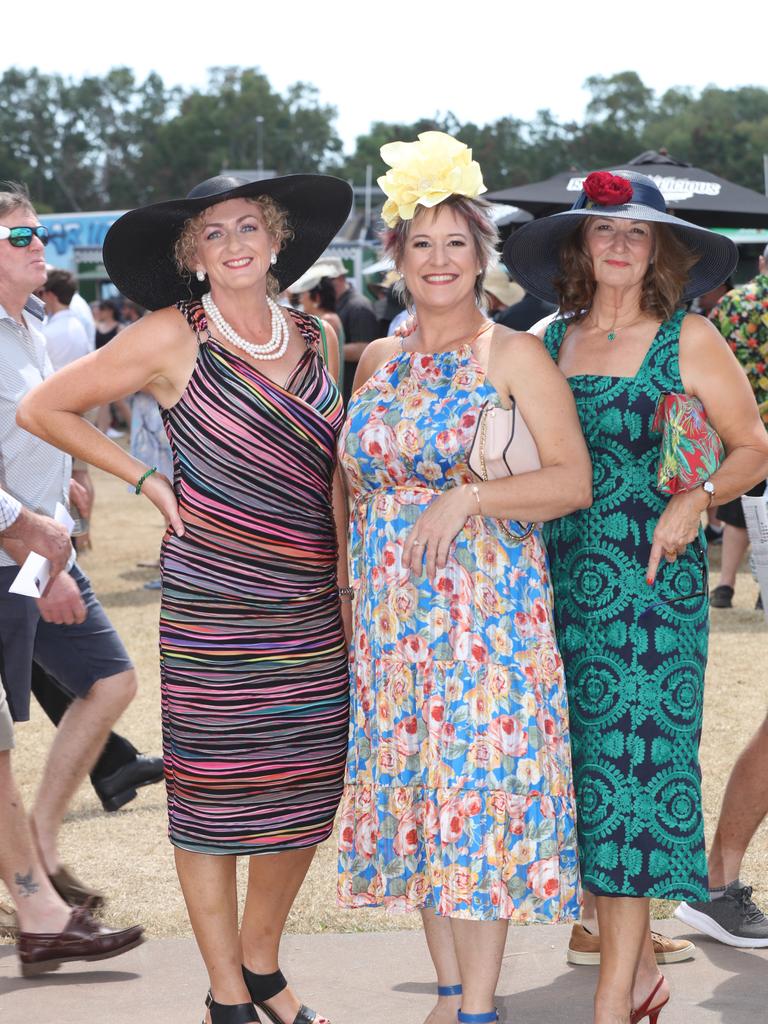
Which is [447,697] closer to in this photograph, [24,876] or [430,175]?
[430,175]

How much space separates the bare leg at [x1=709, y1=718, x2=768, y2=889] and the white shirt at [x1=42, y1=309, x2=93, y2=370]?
20.3 ft

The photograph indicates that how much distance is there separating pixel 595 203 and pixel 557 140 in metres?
114

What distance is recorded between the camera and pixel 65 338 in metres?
9.05

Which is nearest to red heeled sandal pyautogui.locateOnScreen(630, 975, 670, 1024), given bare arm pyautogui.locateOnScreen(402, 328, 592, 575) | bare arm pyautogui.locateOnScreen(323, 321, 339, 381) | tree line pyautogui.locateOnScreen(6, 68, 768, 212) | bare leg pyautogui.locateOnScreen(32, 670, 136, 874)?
bare arm pyautogui.locateOnScreen(402, 328, 592, 575)

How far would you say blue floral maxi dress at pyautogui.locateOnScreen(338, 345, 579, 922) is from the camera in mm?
2914

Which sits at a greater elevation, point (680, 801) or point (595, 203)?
point (595, 203)

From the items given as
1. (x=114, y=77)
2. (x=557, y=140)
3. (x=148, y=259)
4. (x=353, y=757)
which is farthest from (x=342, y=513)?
(x=114, y=77)

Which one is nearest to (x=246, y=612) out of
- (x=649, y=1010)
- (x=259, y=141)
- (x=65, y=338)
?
(x=649, y=1010)

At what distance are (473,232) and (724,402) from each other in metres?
0.71

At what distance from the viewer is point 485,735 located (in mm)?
2916

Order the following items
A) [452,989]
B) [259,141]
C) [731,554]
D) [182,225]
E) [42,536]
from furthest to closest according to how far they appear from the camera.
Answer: [259,141], [731,554], [42,536], [182,225], [452,989]

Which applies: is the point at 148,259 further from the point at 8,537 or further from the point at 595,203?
the point at 595,203

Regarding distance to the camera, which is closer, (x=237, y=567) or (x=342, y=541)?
(x=237, y=567)

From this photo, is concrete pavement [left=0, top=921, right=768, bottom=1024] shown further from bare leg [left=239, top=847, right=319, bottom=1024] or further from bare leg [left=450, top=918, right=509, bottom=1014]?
bare leg [left=450, top=918, right=509, bottom=1014]
